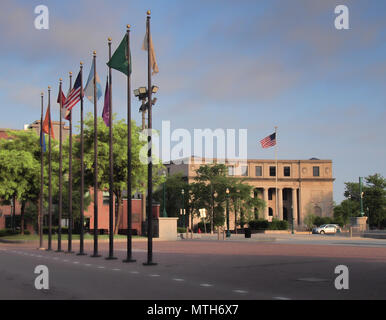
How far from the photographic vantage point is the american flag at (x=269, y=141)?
72.2 metres

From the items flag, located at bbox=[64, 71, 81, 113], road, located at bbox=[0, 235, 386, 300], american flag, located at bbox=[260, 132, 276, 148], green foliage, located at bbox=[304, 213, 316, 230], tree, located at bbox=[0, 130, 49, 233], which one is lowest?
green foliage, located at bbox=[304, 213, 316, 230]

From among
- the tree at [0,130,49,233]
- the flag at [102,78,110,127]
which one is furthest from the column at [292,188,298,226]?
the flag at [102,78,110,127]

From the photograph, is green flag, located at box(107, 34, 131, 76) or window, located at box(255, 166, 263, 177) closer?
green flag, located at box(107, 34, 131, 76)

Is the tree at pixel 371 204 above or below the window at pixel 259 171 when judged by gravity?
below

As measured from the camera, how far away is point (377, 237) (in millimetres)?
57938

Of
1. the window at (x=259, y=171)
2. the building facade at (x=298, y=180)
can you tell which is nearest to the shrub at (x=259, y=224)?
the building facade at (x=298, y=180)

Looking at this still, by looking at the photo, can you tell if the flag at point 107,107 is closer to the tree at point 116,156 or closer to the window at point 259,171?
the tree at point 116,156

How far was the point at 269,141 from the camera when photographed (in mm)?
72688

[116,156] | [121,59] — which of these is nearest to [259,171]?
[116,156]

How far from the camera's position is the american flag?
237 ft

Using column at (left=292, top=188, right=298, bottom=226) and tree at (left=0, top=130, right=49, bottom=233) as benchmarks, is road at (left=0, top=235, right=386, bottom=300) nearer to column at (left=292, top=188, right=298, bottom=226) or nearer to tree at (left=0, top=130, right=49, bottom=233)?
tree at (left=0, top=130, right=49, bottom=233)

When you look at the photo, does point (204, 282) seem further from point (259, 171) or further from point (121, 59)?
point (259, 171)

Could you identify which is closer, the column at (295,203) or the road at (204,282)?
the road at (204,282)
